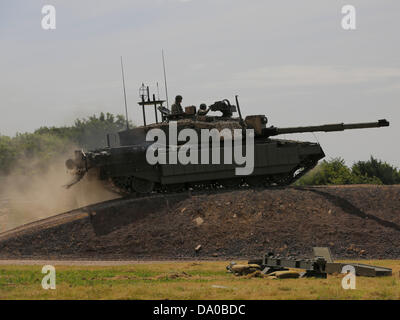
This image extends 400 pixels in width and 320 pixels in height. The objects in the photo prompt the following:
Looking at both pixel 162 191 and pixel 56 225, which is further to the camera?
pixel 162 191

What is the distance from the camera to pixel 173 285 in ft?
55.6

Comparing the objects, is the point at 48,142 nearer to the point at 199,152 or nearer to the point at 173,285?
the point at 199,152

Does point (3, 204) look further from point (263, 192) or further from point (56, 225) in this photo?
point (263, 192)

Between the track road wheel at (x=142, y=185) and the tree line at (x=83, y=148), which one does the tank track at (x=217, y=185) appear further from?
the tree line at (x=83, y=148)

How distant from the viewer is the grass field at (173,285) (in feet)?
49.8

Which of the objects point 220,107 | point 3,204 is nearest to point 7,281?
point 220,107

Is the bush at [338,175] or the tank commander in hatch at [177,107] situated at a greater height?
the tank commander in hatch at [177,107]

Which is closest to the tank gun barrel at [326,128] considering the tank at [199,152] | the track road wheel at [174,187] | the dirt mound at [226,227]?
the tank at [199,152]

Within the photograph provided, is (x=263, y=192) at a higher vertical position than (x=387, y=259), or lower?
higher

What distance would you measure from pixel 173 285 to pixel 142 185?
13.3 metres

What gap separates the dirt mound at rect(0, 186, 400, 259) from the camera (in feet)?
78.4

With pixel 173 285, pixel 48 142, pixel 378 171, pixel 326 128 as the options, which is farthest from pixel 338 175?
pixel 48 142

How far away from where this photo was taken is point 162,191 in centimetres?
3042

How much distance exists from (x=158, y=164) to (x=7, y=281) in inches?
475
